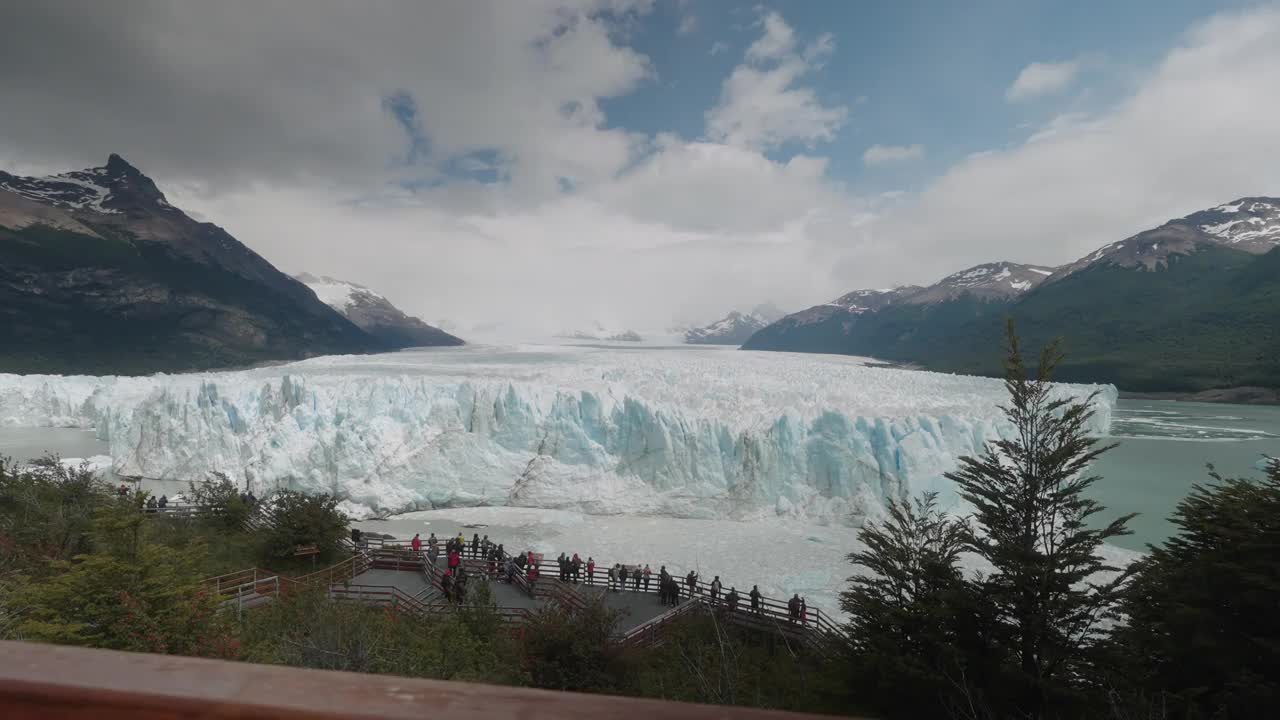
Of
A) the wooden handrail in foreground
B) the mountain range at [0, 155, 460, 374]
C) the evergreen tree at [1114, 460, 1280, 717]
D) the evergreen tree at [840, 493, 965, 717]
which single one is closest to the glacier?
the evergreen tree at [840, 493, 965, 717]

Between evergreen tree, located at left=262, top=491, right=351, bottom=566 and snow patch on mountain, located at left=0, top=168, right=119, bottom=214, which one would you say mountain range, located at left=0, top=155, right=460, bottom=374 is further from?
evergreen tree, located at left=262, top=491, right=351, bottom=566

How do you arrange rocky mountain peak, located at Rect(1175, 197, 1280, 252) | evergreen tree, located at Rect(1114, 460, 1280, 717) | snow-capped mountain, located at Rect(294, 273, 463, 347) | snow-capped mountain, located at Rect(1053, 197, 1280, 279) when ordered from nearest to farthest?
evergreen tree, located at Rect(1114, 460, 1280, 717), snow-capped mountain, located at Rect(1053, 197, 1280, 279), rocky mountain peak, located at Rect(1175, 197, 1280, 252), snow-capped mountain, located at Rect(294, 273, 463, 347)

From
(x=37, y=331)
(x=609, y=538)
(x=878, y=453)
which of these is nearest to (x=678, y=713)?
(x=609, y=538)

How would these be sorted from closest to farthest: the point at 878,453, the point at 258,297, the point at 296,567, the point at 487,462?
the point at 296,567, the point at 878,453, the point at 487,462, the point at 258,297

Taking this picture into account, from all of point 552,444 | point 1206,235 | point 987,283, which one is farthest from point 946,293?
point 552,444

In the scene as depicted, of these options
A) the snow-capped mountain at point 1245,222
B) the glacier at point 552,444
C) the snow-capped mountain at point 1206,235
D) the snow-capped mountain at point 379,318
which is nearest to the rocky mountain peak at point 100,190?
the snow-capped mountain at point 379,318

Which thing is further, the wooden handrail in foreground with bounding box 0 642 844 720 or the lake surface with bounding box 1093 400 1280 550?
the lake surface with bounding box 1093 400 1280 550

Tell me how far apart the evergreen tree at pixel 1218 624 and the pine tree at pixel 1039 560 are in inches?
19.5

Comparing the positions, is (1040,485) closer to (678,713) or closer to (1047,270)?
(678,713)

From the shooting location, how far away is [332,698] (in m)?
0.76

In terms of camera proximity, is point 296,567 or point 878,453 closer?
point 296,567

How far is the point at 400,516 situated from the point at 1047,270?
7533 inches

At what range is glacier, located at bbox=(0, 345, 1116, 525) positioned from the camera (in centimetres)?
2048

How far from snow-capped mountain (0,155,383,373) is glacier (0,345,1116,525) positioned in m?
60.2
